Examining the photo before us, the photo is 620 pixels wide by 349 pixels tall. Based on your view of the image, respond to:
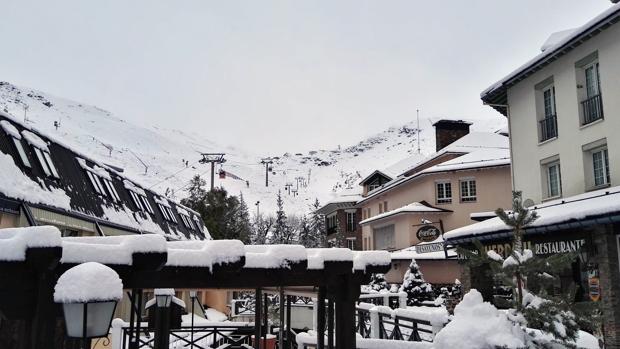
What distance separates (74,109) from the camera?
186m

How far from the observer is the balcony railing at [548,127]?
18.4 meters

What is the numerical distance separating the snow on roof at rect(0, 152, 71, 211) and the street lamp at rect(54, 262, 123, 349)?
7677 mm

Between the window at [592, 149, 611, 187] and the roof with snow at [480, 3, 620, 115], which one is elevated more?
the roof with snow at [480, 3, 620, 115]

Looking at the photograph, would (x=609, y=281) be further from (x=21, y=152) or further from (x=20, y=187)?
(x=21, y=152)

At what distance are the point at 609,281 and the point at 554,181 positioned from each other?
5.67 meters

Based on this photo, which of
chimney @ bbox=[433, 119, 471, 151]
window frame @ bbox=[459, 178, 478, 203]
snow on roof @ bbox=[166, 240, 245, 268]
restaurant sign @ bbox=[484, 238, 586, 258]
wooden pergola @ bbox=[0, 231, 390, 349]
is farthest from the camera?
chimney @ bbox=[433, 119, 471, 151]

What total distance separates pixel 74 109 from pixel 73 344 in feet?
641

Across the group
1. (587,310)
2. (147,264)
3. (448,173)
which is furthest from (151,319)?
(448,173)

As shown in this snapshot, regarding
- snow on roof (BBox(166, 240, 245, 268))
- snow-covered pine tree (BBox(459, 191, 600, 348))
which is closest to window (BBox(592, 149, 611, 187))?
snow-covered pine tree (BBox(459, 191, 600, 348))

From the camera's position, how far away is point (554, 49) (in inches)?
685

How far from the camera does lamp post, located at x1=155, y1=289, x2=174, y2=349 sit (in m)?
10.5

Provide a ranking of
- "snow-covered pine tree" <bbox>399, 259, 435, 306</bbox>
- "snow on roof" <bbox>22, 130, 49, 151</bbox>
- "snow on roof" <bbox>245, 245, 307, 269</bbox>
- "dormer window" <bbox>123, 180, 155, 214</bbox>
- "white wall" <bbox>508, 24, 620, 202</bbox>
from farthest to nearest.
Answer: "snow-covered pine tree" <bbox>399, 259, 435, 306</bbox> → "dormer window" <bbox>123, 180, 155, 214</bbox> → "white wall" <bbox>508, 24, 620, 202</bbox> → "snow on roof" <bbox>22, 130, 49, 151</bbox> → "snow on roof" <bbox>245, 245, 307, 269</bbox>

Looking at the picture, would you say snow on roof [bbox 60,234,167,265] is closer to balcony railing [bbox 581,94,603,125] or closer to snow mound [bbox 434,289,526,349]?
snow mound [bbox 434,289,526,349]

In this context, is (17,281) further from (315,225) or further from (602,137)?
(315,225)
